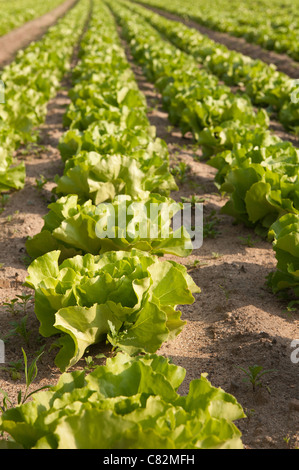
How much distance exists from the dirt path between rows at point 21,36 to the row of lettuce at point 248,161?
8.78 meters

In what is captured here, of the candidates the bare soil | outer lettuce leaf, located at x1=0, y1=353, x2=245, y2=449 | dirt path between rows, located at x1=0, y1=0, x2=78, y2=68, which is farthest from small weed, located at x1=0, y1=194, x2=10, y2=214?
dirt path between rows, located at x1=0, y1=0, x2=78, y2=68

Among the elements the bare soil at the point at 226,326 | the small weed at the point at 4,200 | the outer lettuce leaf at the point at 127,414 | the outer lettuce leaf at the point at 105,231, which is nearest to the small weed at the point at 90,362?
the bare soil at the point at 226,326

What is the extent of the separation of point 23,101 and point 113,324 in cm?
575

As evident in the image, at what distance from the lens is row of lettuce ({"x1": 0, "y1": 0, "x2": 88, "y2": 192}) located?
219 inches

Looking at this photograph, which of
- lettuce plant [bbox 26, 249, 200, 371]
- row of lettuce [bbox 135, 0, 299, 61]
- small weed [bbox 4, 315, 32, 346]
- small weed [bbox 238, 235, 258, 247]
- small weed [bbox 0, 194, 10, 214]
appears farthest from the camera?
row of lettuce [bbox 135, 0, 299, 61]

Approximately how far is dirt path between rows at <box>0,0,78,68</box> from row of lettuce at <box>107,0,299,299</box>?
8781mm

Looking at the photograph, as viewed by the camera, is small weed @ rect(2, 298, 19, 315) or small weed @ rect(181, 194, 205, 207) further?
small weed @ rect(181, 194, 205, 207)

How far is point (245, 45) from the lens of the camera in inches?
719

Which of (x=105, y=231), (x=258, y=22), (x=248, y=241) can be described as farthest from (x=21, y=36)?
(x=105, y=231)

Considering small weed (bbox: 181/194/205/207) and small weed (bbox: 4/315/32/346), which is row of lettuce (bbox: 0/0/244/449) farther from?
small weed (bbox: 181/194/205/207)

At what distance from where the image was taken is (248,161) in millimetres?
4832

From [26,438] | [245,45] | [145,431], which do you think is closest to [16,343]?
[26,438]

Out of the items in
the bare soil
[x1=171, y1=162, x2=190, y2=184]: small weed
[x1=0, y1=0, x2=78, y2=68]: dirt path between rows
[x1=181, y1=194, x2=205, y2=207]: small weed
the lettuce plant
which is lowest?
the bare soil

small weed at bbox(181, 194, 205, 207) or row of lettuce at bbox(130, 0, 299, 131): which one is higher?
row of lettuce at bbox(130, 0, 299, 131)
